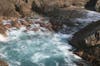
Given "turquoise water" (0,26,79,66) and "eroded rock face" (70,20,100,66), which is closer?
"turquoise water" (0,26,79,66)

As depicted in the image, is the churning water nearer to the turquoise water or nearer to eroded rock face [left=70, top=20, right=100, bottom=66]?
the turquoise water

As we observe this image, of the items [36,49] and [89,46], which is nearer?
[89,46]

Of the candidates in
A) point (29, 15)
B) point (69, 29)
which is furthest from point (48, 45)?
point (29, 15)

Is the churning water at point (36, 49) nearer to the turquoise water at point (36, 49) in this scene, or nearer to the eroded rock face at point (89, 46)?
the turquoise water at point (36, 49)

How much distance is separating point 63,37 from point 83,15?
22.7 feet

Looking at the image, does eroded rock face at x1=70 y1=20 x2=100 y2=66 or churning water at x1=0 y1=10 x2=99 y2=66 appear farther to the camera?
eroded rock face at x1=70 y1=20 x2=100 y2=66

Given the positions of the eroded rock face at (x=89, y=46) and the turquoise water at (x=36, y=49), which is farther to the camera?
the eroded rock face at (x=89, y=46)

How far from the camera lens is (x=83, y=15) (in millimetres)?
23984

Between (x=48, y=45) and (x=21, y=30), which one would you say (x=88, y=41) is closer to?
(x=48, y=45)

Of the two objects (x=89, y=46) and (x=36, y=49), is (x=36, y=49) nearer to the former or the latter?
(x=36, y=49)

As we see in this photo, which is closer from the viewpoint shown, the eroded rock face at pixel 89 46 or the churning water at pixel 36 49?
the churning water at pixel 36 49

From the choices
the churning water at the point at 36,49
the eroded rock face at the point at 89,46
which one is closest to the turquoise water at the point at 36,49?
the churning water at the point at 36,49

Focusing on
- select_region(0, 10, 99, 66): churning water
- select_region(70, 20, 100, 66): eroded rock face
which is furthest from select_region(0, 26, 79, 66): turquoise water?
select_region(70, 20, 100, 66): eroded rock face

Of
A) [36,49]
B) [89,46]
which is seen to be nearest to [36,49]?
[36,49]
